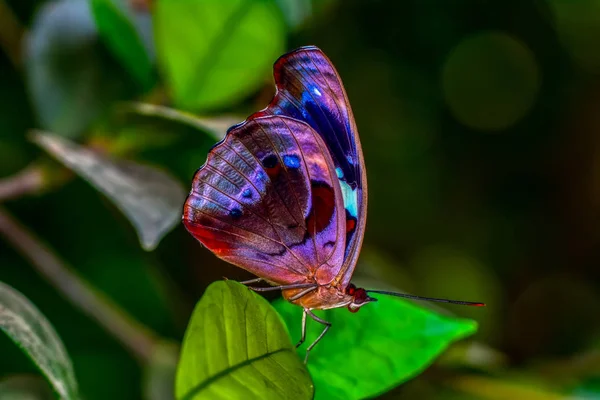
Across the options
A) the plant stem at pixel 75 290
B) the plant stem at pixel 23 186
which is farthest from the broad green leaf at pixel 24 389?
the plant stem at pixel 23 186

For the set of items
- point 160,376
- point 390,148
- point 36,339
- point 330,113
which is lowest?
point 160,376

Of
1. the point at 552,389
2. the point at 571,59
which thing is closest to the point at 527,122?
the point at 571,59

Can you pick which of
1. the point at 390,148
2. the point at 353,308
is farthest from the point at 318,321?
the point at 390,148

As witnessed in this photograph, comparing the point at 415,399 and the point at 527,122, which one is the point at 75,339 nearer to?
the point at 415,399

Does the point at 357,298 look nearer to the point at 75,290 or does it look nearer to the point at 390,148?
the point at 75,290

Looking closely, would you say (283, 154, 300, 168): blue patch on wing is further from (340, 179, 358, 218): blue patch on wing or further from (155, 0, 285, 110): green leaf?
(155, 0, 285, 110): green leaf

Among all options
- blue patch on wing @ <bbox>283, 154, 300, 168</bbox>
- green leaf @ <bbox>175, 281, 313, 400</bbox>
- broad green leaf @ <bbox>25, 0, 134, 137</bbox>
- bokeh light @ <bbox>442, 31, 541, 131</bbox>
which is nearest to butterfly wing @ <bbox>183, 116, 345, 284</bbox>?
blue patch on wing @ <bbox>283, 154, 300, 168</bbox>

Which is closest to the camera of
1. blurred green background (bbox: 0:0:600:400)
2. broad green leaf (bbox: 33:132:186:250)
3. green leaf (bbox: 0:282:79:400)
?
green leaf (bbox: 0:282:79:400)

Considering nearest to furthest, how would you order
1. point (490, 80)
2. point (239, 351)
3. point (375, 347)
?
point (239, 351)
point (375, 347)
point (490, 80)
